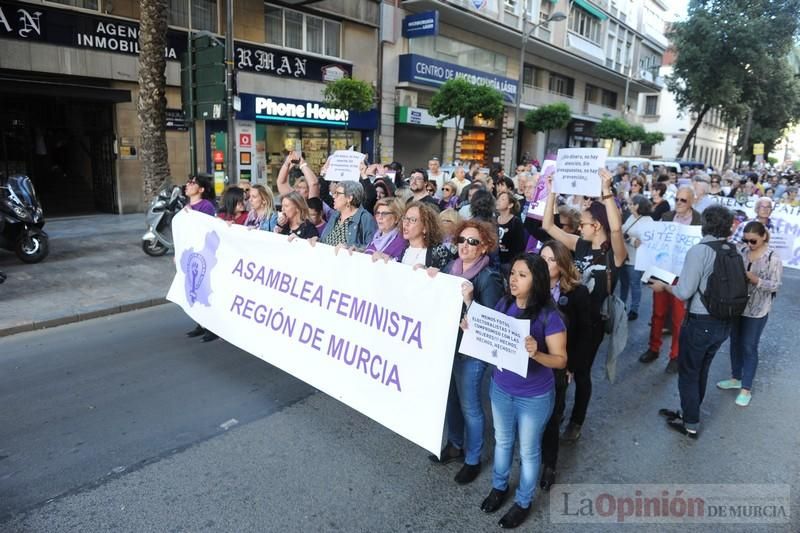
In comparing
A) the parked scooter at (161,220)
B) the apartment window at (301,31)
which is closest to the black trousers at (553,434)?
the parked scooter at (161,220)

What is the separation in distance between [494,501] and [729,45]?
3380 cm

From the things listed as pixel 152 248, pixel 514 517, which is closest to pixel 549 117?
pixel 152 248

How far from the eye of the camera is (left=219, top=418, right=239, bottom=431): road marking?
13.6 feet

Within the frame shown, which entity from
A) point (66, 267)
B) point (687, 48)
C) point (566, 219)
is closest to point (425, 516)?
point (566, 219)

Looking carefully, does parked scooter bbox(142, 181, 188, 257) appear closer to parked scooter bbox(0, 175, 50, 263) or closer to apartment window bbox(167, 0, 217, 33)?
parked scooter bbox(0, 175, 50, 263)

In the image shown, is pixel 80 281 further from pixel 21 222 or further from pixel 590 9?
pixel 590 9

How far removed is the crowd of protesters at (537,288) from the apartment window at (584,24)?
106 ft

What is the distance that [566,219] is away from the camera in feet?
17.1

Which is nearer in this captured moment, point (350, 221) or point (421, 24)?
point (350, 221)

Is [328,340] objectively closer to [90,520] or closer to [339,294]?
[339,294]

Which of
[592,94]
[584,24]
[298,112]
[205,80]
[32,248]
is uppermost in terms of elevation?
[584,24]

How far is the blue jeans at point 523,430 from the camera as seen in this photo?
2.97 meters

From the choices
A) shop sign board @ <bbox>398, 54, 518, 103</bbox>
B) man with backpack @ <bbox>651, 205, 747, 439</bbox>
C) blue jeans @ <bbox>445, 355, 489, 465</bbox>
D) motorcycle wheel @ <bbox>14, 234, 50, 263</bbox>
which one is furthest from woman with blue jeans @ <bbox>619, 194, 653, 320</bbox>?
shop sign board @ <bbox>398, 54, 518, 103</bbox>

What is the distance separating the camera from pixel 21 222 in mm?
8820
